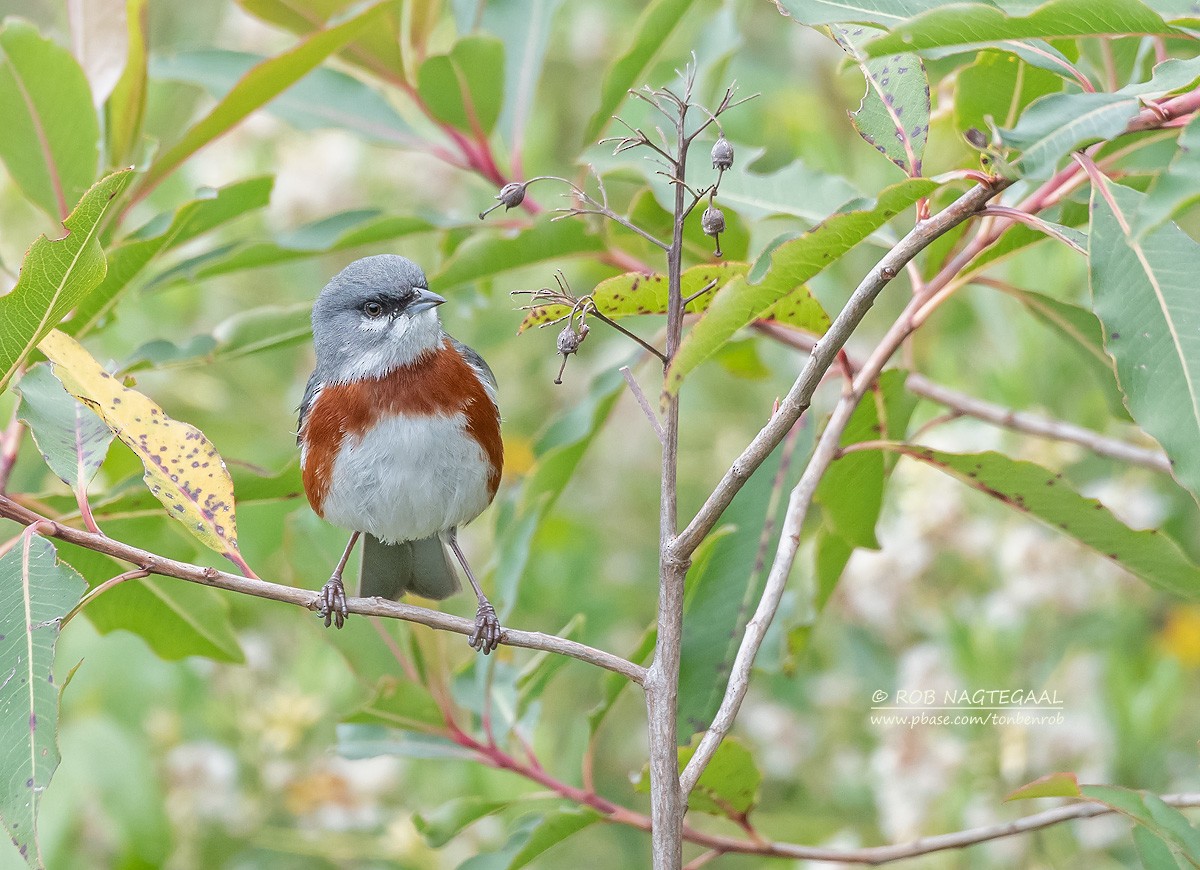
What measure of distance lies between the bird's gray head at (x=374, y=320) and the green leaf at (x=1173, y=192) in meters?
1.98

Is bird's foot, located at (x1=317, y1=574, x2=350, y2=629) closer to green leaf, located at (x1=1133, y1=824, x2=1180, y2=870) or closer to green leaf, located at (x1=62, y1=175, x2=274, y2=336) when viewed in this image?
green leaf, located at (x1=62, y1=175, x2=274, y2=336)

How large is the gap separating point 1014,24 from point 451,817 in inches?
78.3

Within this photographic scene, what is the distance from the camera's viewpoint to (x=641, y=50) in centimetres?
312

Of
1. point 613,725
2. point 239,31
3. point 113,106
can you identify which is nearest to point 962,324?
point 613,725

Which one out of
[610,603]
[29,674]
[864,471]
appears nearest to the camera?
[29,674]

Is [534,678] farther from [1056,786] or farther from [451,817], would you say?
[1056,786]

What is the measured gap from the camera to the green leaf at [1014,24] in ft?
4.85

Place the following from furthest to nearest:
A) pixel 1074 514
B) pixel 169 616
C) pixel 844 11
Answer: pixel 169 616, pixel 1074 514, pixel 844 11

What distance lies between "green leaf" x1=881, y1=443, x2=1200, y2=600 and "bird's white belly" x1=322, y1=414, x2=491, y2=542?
111 centimetres

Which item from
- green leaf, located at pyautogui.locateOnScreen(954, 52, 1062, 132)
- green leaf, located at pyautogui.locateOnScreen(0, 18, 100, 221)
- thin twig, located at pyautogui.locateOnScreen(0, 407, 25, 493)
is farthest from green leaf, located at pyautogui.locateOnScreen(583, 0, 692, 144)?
thin twig, located at pyautogui.locateOnScreen(0, 407, 25, 493)

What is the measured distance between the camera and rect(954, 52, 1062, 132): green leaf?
2436mm

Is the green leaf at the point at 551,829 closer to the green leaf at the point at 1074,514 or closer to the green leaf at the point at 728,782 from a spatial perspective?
the green leaf at the point at 728,782

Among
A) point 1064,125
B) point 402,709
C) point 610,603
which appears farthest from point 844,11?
point 610,603

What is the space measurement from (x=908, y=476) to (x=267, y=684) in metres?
2.71
